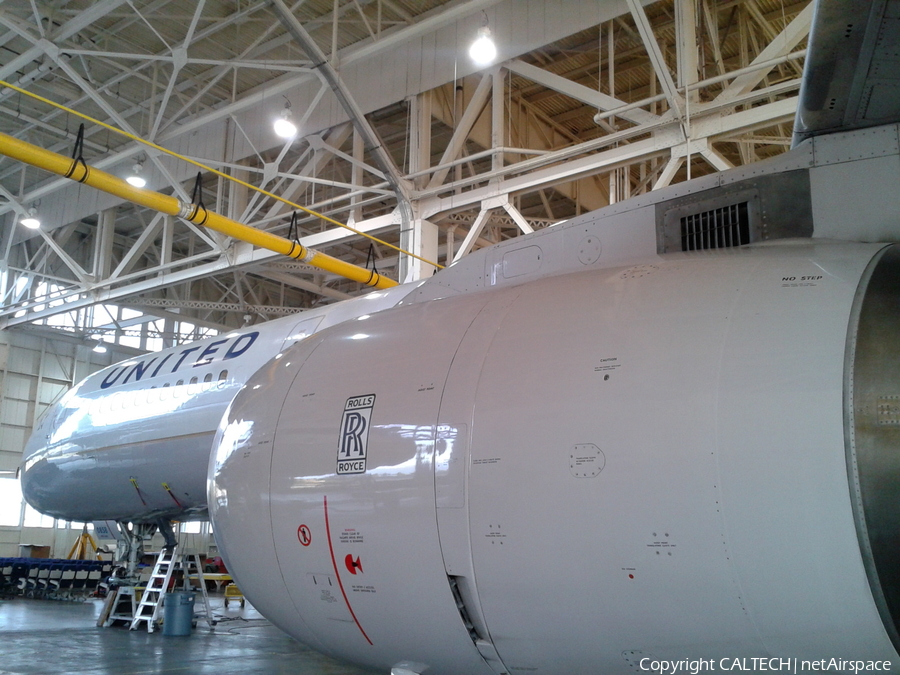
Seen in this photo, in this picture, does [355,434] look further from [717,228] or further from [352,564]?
[717,228]

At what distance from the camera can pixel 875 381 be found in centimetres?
404

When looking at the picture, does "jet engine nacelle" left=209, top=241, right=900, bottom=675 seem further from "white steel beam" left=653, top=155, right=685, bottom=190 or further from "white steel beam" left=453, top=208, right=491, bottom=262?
"white steel beam" left=453, top=208, right=491, bottom=262

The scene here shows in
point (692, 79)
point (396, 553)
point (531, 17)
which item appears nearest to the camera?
point (396, 553)

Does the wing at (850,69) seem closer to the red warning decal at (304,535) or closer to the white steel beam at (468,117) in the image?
the red warning decal at (304,535)

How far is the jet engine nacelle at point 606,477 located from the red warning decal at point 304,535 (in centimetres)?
4

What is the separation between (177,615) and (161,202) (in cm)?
890

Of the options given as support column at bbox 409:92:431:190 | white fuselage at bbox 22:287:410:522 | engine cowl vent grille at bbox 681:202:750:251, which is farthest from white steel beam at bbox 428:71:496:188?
engine cowl vent grille at bbox 681:202:750:251

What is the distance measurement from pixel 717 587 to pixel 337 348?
3.67 meters

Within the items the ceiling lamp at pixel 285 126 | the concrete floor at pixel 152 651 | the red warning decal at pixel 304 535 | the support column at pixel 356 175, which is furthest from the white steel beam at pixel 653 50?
the red warning decal at pixel 304 535

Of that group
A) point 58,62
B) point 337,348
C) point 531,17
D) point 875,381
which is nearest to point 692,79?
point 531,17

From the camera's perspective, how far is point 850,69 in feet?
15.7

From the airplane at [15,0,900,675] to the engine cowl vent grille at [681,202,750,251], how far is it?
2 cm

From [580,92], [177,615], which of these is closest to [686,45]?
[580,92]

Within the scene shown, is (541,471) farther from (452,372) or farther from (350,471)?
(350,471)
